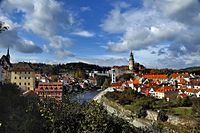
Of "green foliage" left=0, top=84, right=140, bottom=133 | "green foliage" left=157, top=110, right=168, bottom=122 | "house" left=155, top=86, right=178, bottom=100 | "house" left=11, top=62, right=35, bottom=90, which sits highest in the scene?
"house" left=11, top=62, right=35, bottom=90

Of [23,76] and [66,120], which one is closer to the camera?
[66,120]

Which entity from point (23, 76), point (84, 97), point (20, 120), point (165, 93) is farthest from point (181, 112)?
point (20, 120)

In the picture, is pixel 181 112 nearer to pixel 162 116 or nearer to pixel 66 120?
pixel 162 116

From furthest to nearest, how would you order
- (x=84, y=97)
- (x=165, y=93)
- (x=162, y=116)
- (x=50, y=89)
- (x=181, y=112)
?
(x=165, y=93) < (x=50, y=89) < (x=84, y=97) < (x=181, y=112) < (x=162, y=116)

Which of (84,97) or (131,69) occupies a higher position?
(131,69)

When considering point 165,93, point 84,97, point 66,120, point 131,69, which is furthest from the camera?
point 131,69

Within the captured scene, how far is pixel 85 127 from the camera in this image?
13250mm

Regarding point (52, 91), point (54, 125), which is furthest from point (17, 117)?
point (52, 91)

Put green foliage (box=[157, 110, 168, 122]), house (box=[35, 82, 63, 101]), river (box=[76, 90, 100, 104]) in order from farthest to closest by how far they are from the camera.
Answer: house (box=[35, 82, 63, 101]) < green foliage (box=[157, 110, 168, 122]) < river (box=[76, 90, 100, 104])

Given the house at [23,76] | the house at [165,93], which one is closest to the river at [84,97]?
the house at [23,76]

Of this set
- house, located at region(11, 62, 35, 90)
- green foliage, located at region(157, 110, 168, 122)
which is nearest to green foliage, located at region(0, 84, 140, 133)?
green foliage, located at region(157, 110, 168, 122)

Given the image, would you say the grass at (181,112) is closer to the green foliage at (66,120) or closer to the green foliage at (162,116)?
the green foliage at (162,116)

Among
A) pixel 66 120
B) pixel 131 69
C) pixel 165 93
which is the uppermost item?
pixel 131 69

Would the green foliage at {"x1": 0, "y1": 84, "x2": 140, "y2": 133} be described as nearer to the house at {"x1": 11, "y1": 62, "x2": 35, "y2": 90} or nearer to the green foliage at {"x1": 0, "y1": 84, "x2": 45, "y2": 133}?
the green foliage at {"x1": 0, "y1": 84, "x2": 45, "y2": 133}
